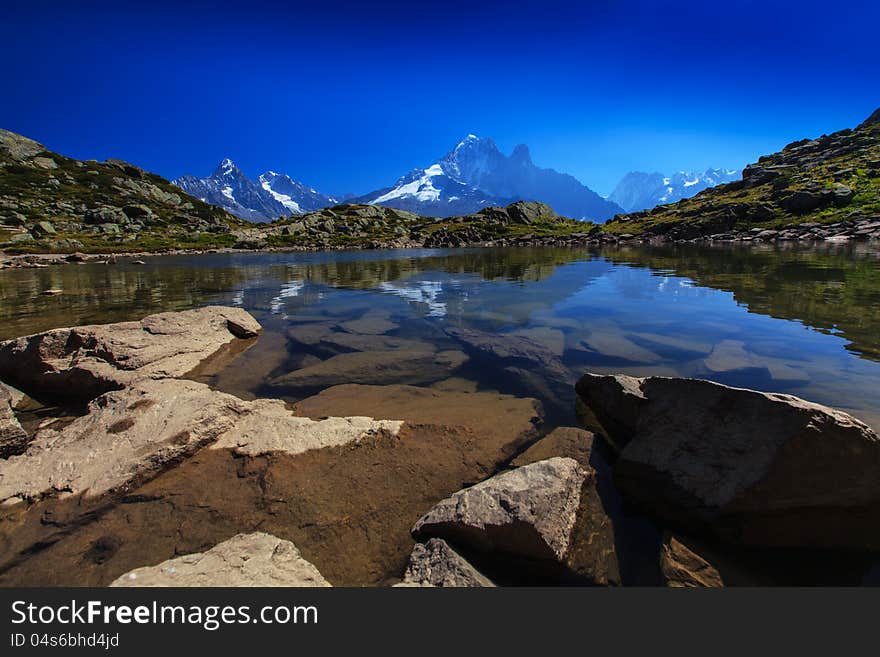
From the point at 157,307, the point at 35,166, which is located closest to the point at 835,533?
the point at 157,307

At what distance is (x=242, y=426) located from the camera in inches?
288

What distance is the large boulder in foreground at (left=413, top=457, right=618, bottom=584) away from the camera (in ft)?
15.1

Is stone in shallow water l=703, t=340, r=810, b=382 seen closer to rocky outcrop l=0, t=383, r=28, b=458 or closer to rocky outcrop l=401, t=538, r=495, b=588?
rocky outcrop l=401, t=538, r=495, b=588

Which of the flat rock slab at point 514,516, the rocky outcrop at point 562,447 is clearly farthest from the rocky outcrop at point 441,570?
the rocky outcrop at point 562,447

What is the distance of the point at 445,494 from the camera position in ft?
19.0

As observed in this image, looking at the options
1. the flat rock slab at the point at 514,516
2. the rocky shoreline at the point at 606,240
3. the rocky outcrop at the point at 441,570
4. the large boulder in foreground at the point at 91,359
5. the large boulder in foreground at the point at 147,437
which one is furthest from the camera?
the rocky shoreline at the point at 606,240

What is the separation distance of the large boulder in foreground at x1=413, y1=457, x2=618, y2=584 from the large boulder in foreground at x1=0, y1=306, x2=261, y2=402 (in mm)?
8997

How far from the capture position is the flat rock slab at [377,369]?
409 inches

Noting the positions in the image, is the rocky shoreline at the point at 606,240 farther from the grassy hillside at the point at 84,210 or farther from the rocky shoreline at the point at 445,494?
the rocky shoreline at the point at 445,494

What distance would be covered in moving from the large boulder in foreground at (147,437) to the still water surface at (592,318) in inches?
83.8

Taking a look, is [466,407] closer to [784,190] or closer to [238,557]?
[238,557]

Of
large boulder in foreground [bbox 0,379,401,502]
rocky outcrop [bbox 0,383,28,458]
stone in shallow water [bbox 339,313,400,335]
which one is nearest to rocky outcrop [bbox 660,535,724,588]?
large boulder in foreground [bbox 0,379,401,502]

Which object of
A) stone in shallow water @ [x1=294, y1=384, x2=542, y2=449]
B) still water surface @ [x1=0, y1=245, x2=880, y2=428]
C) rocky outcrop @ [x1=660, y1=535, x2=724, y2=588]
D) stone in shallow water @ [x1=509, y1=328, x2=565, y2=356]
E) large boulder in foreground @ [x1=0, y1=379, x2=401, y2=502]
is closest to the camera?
rocky outcrop @ [x1=660, y1=535, x2=724, y2=588]

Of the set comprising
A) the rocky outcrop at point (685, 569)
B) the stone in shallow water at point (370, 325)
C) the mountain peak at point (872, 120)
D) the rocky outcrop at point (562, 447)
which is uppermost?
the mountain peak at point (872, 120)
